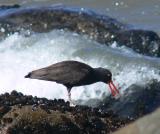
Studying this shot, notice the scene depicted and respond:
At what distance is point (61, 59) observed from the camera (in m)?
11.6

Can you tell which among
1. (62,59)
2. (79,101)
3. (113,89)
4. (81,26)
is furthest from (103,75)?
(81,26)

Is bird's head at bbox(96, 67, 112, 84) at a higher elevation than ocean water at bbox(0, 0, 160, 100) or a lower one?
higher

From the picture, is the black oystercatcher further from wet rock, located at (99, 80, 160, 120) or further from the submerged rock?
the submerged rock

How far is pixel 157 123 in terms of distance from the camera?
3.29 m

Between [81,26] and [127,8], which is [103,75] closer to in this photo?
[81,26]

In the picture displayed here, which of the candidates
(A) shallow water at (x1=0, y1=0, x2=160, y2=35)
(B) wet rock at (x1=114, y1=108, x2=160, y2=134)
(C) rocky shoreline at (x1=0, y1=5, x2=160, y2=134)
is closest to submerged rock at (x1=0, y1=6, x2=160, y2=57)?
(C) rocky shoreline at (x1=0, y1=5, x2=160, y2=134)

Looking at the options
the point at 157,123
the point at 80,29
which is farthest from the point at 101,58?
the point at 157,123

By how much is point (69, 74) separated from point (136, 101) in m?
0.98

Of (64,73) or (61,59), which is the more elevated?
(64,73)

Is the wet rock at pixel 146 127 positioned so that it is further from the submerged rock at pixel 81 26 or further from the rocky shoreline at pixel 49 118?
the submerged rock at pixel 81 26

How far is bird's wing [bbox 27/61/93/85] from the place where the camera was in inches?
351

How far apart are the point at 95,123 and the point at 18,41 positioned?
6.25 m

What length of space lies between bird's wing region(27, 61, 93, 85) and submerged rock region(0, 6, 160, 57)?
3.48 metres

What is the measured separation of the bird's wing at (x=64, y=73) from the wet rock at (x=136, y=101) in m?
0.52
